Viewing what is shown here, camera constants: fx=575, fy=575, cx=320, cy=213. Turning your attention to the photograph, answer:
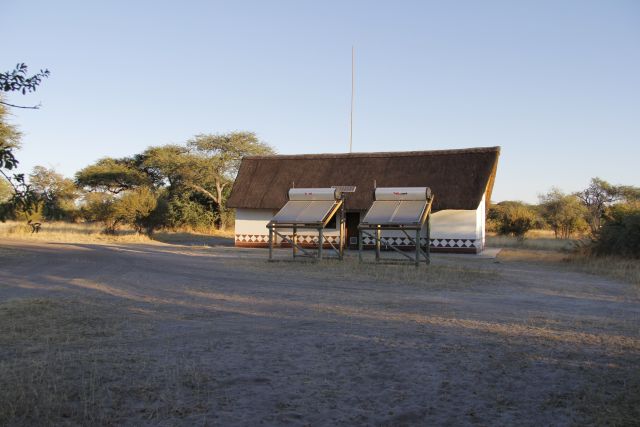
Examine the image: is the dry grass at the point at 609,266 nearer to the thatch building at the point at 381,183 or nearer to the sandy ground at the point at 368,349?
the sandy ground at the point at 368,349

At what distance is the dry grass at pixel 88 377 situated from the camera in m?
4.84

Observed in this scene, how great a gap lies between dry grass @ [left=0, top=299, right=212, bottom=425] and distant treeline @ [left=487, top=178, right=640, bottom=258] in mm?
19784

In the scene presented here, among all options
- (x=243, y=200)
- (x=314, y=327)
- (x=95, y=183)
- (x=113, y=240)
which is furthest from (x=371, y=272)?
(x=95, y=183)

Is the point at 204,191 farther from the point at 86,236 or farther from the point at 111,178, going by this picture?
the point at 86,236

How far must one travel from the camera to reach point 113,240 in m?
33.2

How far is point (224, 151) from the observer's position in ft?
160

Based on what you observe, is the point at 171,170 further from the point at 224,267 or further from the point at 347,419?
the point at 347,419

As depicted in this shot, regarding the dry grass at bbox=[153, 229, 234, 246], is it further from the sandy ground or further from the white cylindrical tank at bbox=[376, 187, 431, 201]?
the sandy ground

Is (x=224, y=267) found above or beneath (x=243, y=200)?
beneath

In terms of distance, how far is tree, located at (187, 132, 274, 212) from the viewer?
4702cm

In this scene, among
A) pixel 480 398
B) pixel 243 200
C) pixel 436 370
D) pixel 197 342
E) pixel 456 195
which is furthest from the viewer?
pixel 243 200

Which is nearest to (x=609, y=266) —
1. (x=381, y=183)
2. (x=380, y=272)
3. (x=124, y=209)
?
(x=380, y=272)

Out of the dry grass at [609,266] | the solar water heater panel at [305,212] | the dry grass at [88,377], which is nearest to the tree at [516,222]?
the dry grass at [609,266]

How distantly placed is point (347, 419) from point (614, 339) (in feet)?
16.1
